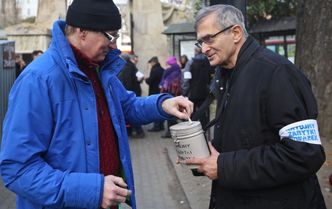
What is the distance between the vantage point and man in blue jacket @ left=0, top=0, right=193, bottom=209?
236 centimetres

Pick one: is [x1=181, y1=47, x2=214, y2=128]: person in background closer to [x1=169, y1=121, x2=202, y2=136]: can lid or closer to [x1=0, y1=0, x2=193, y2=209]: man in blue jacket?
[x1=0, y1=0, x2=193, y2=209]: man in blue jacket

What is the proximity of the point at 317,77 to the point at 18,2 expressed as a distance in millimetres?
33226

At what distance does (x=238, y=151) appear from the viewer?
2.62 m

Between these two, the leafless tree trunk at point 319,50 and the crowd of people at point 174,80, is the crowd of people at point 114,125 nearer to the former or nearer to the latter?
the crowd of people at point 174,80

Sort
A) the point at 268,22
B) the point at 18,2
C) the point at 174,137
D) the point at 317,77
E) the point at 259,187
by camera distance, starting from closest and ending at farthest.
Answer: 1. the point at 259,187
2. the point at 174,137
3. the point at 317,77
4. the point at 268,22
5. the point at 18,2

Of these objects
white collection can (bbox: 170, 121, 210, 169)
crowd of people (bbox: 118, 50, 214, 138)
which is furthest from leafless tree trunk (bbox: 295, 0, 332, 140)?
white collection can (bbox: 170, 121, 210, 169)

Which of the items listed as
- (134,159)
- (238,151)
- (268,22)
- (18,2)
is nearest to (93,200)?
(238,151)

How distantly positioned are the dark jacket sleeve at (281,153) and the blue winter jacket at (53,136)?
638 millimetres

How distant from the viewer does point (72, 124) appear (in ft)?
8.20

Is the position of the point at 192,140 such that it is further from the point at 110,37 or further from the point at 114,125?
the point at 110,37

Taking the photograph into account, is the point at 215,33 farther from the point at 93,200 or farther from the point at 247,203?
the point at 93,200

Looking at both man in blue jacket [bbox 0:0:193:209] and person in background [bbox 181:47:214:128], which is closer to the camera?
man in blue jacket [bbox 0:0:193:209]

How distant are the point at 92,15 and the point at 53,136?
1.90 ft

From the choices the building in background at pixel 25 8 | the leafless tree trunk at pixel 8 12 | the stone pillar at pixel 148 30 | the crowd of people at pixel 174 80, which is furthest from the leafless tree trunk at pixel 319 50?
the building in background at pixel 25 8
